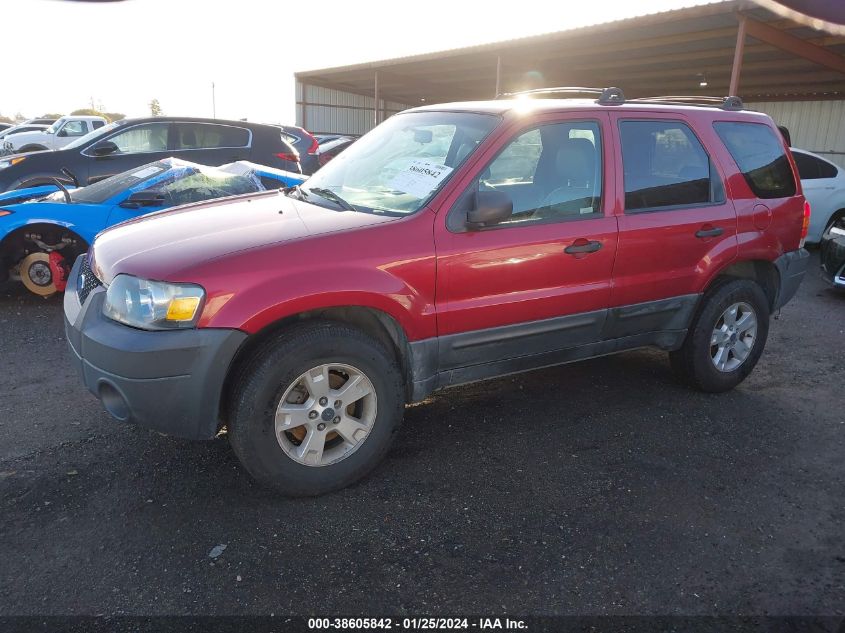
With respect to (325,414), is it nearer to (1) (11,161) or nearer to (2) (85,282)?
(2) (85,282)

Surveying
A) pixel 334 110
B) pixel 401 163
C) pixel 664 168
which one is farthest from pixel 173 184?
pixel 334 110

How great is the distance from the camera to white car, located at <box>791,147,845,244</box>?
9328 mm

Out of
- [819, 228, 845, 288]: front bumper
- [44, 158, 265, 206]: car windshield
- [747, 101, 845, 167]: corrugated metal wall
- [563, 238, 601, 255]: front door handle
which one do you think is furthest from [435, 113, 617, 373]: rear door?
[747, 101, 845, 167]: corrugated metal wall

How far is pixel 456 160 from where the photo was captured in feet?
11.0

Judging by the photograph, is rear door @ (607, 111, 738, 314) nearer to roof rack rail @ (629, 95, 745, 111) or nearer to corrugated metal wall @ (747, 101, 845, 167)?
roof rack rail @ (629, 95, 745, 111)

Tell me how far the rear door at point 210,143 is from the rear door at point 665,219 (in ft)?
21.3

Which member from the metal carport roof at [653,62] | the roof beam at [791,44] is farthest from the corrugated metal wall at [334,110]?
the roof beam at [791,44]

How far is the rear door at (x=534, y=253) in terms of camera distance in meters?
3.25

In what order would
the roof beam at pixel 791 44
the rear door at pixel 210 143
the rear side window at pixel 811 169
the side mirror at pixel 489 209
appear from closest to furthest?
the side mirror at pixel 489 209 < the rear door at pixel 210 143 < the rear side window at pixel 811 169 < the roof beam at pixel 791 44

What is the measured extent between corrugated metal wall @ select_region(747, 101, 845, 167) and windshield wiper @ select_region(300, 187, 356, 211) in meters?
24.6

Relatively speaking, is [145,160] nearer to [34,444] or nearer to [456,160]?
[34,444]

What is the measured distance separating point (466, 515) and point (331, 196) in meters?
1.87

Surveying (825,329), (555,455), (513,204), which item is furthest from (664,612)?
(825,329)

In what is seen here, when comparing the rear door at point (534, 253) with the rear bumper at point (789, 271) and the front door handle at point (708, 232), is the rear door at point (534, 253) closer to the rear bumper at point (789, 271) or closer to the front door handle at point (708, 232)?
the front door handle at point (708, 232)
